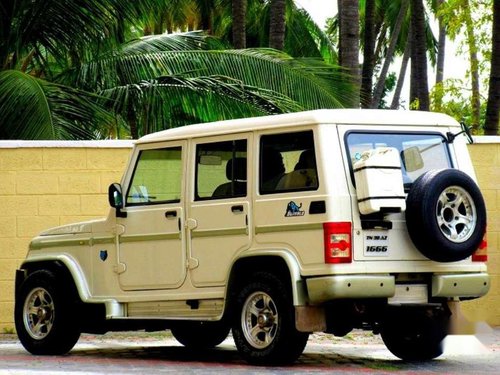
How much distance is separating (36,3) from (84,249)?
829 centimetres

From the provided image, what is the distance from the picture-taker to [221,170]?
12844 millimetres

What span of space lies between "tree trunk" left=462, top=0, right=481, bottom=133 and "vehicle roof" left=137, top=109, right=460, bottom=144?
84.9 ft

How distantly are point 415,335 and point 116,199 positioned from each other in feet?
9.79

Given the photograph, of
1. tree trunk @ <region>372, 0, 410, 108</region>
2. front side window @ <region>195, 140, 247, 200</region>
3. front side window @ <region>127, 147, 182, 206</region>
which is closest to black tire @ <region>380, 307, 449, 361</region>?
front side window @ <region>195, 140, 247, 200</region>

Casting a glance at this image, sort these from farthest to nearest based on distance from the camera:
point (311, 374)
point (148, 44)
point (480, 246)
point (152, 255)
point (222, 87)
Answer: point (148, 44), point (222, 87), point (152, 255), point (480, 246), point (311, 374)

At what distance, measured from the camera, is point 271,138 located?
12461 mm

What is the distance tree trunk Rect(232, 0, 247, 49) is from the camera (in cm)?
3061

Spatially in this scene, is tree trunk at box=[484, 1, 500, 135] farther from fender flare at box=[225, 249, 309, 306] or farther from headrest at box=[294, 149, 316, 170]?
fender flare at box=[225, 249, 309, 306]

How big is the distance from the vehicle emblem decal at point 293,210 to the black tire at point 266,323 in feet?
1.77

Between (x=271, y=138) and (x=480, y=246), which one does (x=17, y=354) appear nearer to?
(x=271, y=138)

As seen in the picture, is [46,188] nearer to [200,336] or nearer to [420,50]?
[200,336]

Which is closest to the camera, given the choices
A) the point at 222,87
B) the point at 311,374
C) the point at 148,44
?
the point at 311,374

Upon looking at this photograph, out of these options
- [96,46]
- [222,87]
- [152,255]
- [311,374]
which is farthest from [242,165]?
[96,46]

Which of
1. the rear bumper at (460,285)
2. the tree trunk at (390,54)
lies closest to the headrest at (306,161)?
the rear bumper at (460,285)
